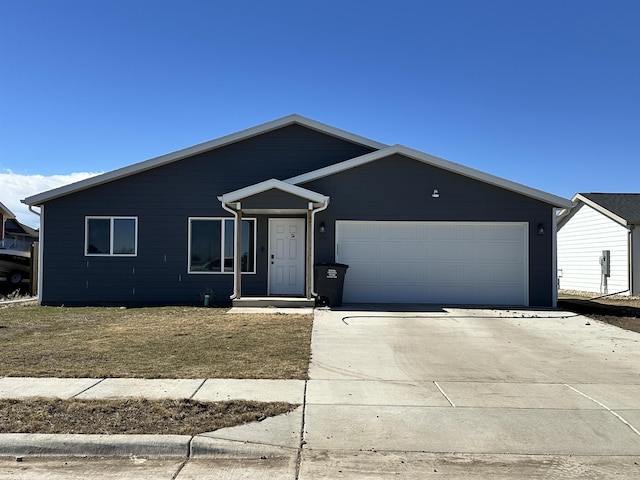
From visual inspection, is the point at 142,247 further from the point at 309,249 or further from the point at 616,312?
the point at 616,312

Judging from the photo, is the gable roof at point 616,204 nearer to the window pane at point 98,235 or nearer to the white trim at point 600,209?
the white trim at point 600,209

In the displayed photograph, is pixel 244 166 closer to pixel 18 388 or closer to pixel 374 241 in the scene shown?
pixel 374 241

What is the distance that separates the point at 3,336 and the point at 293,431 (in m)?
7.24

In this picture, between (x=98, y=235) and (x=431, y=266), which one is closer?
(x=431, y=266)

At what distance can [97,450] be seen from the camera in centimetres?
466

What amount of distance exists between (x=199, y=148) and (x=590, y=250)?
1735cm

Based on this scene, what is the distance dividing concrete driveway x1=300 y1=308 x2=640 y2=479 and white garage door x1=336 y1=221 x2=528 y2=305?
4.52 meters

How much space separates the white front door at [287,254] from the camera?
50.6ft

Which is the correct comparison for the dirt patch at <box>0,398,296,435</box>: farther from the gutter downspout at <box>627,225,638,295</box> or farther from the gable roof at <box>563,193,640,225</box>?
the gable roof at <box>563,193,640,225</box>

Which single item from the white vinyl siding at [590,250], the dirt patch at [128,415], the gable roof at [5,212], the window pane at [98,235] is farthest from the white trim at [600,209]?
the gable roof at [5,212]

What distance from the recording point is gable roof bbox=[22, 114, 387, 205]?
15102 millimetres

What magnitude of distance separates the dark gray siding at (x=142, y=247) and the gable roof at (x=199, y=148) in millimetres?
248

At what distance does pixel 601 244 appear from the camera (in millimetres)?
22312

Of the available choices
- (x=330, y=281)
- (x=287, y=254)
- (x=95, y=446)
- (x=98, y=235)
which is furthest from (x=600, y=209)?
(x=95, y=446)
